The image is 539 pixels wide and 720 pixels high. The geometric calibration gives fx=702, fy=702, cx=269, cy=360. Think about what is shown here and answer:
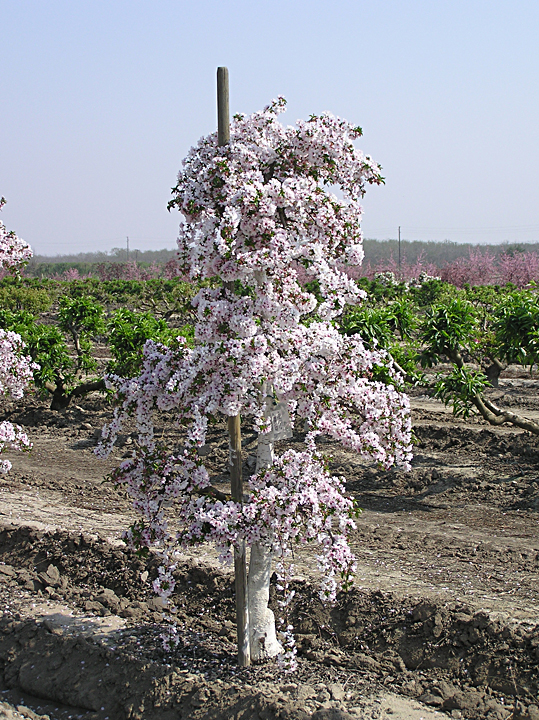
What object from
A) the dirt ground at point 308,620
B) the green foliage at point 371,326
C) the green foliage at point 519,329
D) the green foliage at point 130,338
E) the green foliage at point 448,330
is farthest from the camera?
the green foliage at point 130,338

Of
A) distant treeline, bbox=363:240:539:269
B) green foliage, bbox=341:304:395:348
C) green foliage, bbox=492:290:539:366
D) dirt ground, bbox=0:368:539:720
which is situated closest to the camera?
dirt ground, bbox=0:368:539:720

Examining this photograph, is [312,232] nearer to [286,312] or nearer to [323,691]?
[286,312]

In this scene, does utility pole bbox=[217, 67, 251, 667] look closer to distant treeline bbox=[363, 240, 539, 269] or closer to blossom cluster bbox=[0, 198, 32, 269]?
blossom cluster bbox=[0, 198, 32, 269]

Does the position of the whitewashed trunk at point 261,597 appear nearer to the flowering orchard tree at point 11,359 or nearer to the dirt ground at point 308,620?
the dirt ground at point 308,620

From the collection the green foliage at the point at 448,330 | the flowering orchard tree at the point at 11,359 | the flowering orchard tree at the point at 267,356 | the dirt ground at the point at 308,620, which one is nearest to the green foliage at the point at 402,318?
the green foliage at the point at 448,330

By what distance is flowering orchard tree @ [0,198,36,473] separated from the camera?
270 inches

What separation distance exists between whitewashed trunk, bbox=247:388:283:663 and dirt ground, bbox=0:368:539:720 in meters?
0.14

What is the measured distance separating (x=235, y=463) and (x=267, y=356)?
2.62ft

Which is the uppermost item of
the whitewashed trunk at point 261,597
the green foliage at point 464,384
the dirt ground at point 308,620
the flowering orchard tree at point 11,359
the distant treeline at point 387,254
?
the distant treeline at point 387,254

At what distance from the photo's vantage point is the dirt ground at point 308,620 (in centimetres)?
481

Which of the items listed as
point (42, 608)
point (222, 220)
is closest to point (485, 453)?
point (42, 608)

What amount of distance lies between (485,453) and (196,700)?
6962 millimetres

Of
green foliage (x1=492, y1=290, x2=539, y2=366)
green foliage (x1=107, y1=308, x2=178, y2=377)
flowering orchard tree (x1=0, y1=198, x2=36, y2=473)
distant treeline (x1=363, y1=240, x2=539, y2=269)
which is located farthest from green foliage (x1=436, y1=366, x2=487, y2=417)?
distant treeline (x1=363, y1=240, x2=539, y2=269)

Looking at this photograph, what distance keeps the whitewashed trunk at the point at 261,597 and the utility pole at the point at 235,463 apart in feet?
0.36
